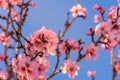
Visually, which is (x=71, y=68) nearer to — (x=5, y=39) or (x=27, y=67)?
(x=27, y=67)

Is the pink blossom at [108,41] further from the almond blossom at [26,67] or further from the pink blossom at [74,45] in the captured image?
the almond blossom at [26,67]

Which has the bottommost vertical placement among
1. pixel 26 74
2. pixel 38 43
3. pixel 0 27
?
pixel 26 74

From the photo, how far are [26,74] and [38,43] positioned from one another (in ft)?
1.57

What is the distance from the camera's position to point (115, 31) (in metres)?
5.70

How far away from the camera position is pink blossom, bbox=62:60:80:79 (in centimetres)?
584

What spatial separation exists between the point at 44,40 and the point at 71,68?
7.18ft

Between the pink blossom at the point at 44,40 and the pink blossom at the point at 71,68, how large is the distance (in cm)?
160

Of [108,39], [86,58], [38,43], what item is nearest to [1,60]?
[86,58]

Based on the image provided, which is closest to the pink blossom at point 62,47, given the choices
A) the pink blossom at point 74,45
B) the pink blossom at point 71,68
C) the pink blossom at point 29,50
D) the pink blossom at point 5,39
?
the pink blossom at point 74,45

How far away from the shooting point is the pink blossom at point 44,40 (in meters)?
3.91

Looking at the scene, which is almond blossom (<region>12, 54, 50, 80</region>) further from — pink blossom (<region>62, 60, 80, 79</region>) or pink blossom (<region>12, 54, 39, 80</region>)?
pink blossom (<region>62, 60, 80, 79</region>)

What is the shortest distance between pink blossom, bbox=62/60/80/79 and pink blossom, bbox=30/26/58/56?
1.60 m

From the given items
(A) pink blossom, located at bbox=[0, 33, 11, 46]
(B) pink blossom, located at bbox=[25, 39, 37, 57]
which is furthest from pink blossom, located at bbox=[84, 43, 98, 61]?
(A) pink blossom, located at bbox=[0, 33, 11, 46]

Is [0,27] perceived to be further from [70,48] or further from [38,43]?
[38,43]
